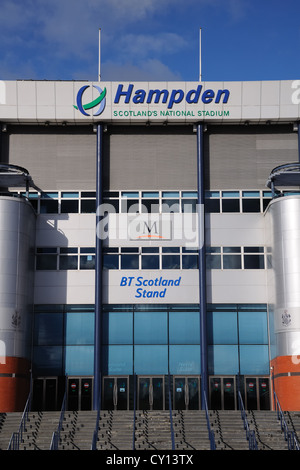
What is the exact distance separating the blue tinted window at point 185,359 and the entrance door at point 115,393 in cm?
259

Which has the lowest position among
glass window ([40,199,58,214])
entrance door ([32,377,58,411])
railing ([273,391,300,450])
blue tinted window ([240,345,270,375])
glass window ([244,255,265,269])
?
railing ([273,391,300,450])

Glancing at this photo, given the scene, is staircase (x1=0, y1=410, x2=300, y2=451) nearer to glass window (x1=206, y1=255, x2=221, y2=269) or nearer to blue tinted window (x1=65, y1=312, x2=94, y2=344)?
blue tinted window (x1=65, y1=312, x2=94, y2=344)

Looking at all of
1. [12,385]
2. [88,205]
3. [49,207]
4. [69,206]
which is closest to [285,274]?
[88,205]

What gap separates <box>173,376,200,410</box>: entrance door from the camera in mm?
36406

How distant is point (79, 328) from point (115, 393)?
3878 mm

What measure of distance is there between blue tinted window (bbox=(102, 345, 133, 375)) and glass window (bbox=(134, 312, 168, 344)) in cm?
82

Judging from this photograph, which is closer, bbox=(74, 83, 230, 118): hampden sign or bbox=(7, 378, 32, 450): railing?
bbox=(7, 378, 32, 450): railing

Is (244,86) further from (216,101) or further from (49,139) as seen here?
(49,139)

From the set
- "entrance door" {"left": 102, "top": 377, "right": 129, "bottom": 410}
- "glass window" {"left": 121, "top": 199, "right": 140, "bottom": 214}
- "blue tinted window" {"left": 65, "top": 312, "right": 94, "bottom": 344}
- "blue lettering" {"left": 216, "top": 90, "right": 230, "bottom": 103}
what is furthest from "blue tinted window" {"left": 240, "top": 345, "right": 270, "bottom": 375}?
"blue lettering" {"left": 216, "top": 90, "right": 230, "bottom": 103}

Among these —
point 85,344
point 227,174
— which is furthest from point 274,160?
point 85,344

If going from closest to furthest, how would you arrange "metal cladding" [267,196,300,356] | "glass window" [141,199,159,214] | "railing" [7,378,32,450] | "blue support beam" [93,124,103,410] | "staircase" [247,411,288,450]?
"railing" [7,378,32,450] < "staircase" [247,411,288,450] < "metal cladding" [267,196,300,356] < "blue support beam" [93,124,103,410] < "glass window" [141,199,159,214]

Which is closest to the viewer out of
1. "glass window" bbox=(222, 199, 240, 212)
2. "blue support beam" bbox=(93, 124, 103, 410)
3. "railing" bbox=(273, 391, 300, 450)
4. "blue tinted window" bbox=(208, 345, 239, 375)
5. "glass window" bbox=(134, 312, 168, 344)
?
"railing" bbox=(273, 391, 300, 450)

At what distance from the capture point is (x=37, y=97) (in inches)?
1554
